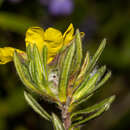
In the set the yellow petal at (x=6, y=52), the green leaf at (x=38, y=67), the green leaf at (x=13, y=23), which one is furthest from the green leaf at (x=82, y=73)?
the green leaf at (x=13, y=23)

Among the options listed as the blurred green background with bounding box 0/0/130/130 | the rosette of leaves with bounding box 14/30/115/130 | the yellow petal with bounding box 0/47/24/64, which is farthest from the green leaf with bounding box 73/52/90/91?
the blurred green background with bounding box 0/0/130/130

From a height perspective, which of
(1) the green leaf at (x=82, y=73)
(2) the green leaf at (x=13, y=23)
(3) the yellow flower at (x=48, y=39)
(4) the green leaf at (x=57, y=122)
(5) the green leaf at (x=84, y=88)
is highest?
(3) the yellow flower at (x=48, y=39)

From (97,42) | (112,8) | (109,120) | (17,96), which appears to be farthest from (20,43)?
(112,8)

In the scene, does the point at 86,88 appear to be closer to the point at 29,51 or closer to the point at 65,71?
the point at 65,71

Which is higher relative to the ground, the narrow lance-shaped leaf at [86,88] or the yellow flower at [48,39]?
the yellow flower at [48,39]

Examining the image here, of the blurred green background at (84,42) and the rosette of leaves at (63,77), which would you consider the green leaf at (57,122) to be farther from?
the blurred green background at (84,42)

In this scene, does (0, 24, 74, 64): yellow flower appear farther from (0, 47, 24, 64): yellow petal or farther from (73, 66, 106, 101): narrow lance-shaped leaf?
(73, 66, 106, 101): narrow lance-shaped leaf
